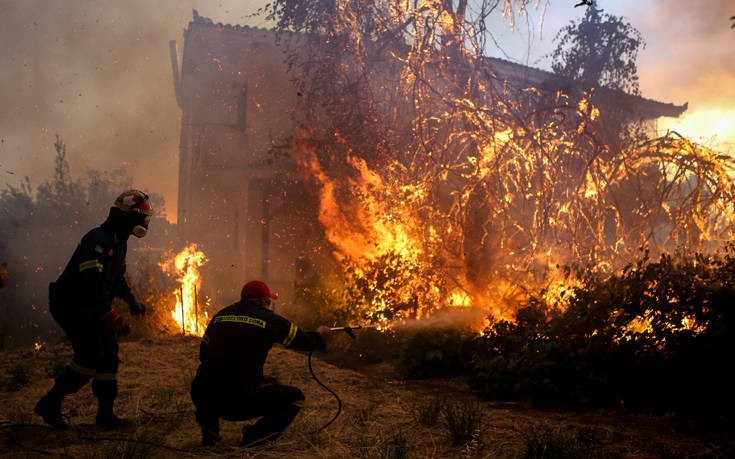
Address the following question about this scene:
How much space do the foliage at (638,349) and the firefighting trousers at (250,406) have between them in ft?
11.1

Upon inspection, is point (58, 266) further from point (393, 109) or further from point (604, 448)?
point (604, 448)

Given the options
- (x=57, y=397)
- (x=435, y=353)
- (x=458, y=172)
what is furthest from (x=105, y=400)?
(x=458, y=172)

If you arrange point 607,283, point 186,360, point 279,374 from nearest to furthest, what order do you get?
point 607,283, point 279,374, point 186,360

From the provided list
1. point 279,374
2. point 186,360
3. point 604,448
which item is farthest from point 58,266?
point 604,448

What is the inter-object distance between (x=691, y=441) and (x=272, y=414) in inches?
146

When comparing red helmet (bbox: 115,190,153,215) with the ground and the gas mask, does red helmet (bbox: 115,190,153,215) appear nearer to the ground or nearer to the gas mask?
the gas mask

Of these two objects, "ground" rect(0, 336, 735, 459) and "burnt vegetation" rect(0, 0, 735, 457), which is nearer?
"ground" rect(0, 336, 735, 459)

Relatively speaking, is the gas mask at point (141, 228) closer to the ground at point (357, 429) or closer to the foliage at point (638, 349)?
the ground at point (357, 429)

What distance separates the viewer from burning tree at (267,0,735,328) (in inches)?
402

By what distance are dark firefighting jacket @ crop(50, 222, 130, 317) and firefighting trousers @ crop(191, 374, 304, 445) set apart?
1.32 m

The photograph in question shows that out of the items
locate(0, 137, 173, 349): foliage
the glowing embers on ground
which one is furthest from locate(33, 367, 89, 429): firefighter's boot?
locate(0, 137, 173, 349): foliage

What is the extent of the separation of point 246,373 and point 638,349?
4.70 meters

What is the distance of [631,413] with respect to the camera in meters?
6.24

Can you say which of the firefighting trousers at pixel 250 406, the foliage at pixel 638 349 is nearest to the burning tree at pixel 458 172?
the foliage at pixel 638 349
